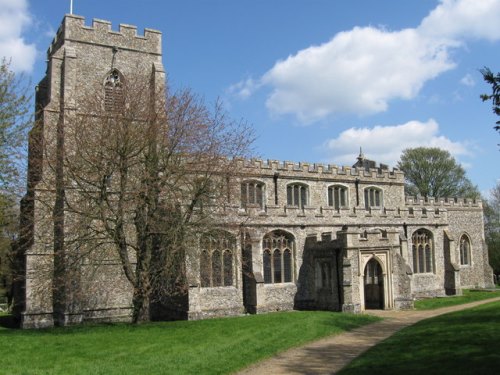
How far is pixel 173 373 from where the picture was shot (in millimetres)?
10859

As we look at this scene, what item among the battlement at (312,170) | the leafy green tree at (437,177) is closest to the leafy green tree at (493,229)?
the leafy green tree at (437,177)

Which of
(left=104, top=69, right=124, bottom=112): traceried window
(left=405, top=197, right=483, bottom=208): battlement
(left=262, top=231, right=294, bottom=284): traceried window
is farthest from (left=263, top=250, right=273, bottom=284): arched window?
(left=405, top=197, right=483, bottom=208): battlement

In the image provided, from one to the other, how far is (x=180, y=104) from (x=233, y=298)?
841cm

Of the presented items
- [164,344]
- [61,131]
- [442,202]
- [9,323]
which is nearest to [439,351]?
[164,344]

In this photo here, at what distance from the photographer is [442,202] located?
33469mm

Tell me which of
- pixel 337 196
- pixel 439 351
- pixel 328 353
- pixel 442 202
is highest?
pixel 337 196

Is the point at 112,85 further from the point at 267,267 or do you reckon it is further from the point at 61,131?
the point at 267,267

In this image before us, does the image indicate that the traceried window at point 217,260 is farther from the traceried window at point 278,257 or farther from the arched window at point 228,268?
the traceried window at point 278,257

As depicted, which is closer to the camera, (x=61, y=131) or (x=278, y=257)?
(x=61, y=131)

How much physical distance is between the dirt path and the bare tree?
6.28 metres

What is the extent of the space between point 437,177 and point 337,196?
2251 cm

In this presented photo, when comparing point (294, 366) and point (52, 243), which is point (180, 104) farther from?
point (294, 366)

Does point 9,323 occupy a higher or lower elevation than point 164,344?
lower

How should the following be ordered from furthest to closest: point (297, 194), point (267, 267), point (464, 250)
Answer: point (464, 250) < point (297, 194) < point (267, 267)
